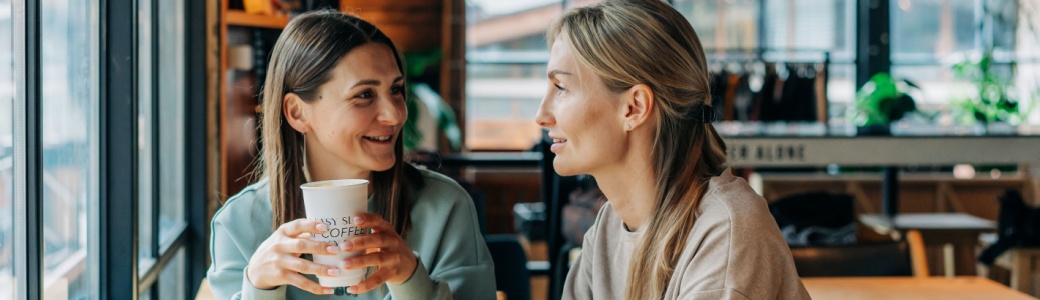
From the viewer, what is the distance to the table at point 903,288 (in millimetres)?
2316

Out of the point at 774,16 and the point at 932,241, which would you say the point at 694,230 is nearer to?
the point at 932,241

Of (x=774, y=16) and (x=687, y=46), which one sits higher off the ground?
(x=774, y=16)

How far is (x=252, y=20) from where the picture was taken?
2.99m

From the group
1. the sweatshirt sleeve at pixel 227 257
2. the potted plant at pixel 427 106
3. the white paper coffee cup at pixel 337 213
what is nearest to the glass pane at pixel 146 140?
the sweatshirt sleeve at pixel 227 257

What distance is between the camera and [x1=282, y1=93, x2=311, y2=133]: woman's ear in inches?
69.0

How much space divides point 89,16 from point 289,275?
3.38ft

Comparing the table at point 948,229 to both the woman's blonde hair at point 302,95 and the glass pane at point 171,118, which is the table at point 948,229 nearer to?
the glass pane at point 171,118

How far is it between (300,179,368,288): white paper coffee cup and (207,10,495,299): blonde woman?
40 cm

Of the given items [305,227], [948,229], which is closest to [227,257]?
[305,227]

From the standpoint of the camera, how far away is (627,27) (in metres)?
1.48

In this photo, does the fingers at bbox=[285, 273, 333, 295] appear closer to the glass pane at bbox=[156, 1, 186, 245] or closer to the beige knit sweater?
the beige knit sweater

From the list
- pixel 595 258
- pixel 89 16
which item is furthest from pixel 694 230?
pixel 89 16

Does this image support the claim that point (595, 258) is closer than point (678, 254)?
No

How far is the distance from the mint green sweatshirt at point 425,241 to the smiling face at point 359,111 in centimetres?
13
